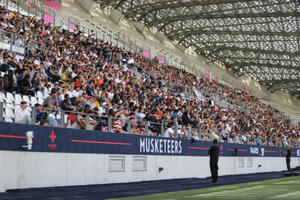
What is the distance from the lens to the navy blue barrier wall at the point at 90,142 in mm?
12602

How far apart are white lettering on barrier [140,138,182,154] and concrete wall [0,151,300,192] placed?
0.89ft

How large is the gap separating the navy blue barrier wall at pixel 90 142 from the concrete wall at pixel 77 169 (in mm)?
199

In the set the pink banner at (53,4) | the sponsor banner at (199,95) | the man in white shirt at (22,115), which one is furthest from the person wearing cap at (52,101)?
the pink banner at (53,4)

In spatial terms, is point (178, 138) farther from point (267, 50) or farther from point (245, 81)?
point (245, 81)

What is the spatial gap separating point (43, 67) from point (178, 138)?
23.0 ft

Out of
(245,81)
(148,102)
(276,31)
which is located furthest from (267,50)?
(148,102)

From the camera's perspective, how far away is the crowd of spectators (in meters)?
15.0

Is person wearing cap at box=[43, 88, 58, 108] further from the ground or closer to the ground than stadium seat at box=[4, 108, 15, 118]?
further from the ground

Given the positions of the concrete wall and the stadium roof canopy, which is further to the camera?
the stadium roof canopy

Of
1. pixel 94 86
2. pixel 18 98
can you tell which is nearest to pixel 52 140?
pixel 18 98

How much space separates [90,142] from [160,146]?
15.1ft

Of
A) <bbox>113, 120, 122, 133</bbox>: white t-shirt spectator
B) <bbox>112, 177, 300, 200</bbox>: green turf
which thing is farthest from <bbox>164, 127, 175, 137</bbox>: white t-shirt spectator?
<bbox>112, 177, 300, 200</bbox>: green turf

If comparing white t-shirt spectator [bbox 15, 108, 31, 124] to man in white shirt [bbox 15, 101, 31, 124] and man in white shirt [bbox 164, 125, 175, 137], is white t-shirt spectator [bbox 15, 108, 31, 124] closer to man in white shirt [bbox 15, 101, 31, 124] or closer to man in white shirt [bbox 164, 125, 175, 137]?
man in white shirt [bbox 15, 101, 31, 124]

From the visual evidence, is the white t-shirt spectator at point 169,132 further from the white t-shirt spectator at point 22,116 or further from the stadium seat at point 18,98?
the white t-shirt spectator at point 22,116
